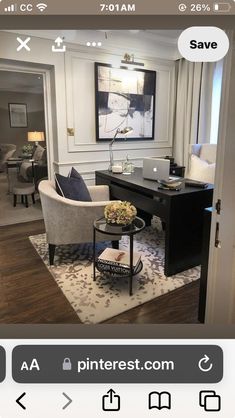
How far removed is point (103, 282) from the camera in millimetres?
2227

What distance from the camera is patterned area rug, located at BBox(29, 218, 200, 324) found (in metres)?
1.91

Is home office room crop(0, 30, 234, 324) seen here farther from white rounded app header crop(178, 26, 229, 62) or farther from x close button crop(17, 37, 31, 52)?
white rounded app header crop(178, 26, 229, 62)

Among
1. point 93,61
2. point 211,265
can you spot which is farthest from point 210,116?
point 211,265

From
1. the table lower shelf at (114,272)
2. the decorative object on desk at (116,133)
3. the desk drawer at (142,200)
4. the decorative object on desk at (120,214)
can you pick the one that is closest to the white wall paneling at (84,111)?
the decorative object on desk at (116,133)

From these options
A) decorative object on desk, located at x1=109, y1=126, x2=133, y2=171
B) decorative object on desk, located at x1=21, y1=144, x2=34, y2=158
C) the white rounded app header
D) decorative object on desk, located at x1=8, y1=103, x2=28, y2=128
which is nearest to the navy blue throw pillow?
decorative object on desk, located at x1=109, y1=126, x2=133, y2=171

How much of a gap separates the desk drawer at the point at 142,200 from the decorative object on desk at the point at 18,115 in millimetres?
3822

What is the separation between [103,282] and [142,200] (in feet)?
2.85

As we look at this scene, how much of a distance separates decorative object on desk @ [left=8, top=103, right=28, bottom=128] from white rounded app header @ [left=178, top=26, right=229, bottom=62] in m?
5.88

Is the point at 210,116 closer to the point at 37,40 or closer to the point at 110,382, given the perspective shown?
the point at 37,40

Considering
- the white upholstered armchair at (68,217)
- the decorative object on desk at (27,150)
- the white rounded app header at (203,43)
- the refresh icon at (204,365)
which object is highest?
the white rounded app header at (203,43)

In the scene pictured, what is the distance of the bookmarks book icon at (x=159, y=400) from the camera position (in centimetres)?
51

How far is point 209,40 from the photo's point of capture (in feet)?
1.84

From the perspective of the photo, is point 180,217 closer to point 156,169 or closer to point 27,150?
point 156,169
